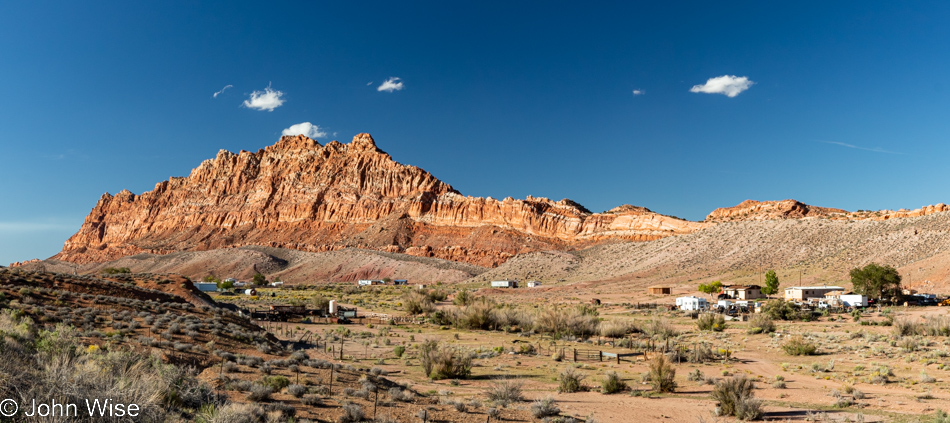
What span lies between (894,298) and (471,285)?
171ft

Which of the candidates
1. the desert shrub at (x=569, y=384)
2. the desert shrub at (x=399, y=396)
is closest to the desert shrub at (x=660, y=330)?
the desert shrub at (x=569, y=384)

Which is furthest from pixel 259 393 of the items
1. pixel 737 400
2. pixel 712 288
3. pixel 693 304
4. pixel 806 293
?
pixel 712 288

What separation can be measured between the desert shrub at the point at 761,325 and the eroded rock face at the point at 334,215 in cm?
6950

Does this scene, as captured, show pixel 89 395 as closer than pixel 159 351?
Yes

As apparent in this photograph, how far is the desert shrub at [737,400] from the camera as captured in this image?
14.0 m

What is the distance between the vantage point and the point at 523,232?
4577 inches

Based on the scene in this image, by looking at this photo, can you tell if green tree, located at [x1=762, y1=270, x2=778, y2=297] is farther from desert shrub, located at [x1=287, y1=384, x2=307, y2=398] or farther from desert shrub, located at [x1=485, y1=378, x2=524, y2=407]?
desert shrub, located at [x1=287, y1=384, x2=307, y2=398]

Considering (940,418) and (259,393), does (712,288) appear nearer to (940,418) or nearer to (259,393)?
(940,418)

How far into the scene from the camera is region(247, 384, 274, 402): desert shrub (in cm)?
1162

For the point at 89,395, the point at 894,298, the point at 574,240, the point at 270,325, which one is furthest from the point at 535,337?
the point at 574,240

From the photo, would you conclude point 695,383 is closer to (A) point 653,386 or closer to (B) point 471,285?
(A) point 653,386

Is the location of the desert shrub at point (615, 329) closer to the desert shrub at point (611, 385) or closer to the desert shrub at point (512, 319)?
the desert shrub at point (512, 319)

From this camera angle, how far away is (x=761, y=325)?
3309 centimetres

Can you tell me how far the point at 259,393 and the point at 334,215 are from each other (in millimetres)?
122208
